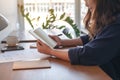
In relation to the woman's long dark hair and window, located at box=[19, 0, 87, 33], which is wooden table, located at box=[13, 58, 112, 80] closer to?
the woman's long dark hair

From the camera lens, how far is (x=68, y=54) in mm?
1294

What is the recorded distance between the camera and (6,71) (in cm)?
117

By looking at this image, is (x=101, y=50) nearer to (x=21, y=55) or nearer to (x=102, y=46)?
(x=102, y=46)

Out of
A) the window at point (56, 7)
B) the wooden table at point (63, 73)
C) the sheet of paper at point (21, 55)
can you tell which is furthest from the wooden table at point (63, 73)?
the window at point (56, 7)

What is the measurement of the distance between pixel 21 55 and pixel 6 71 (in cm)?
31

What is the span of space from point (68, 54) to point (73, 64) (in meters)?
0.07

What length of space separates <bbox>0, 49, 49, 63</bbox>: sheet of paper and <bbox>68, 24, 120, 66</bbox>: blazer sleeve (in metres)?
0.27

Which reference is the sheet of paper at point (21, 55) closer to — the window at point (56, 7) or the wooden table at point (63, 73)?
the wooden table at point (63, 73)

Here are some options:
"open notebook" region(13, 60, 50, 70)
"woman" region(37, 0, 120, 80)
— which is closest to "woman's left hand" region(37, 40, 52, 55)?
"woman" region(37, 0, 120, 80)

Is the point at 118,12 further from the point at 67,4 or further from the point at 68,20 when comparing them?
the point at 67,4

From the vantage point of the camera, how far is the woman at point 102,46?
1.22 m

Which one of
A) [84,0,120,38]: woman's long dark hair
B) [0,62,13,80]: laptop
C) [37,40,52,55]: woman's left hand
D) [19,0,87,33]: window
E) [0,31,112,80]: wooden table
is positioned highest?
[84,0,120,38]: woman's long dark hair

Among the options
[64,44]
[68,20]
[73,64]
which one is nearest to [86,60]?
[73,64]

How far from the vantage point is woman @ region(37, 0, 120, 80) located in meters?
1.22
